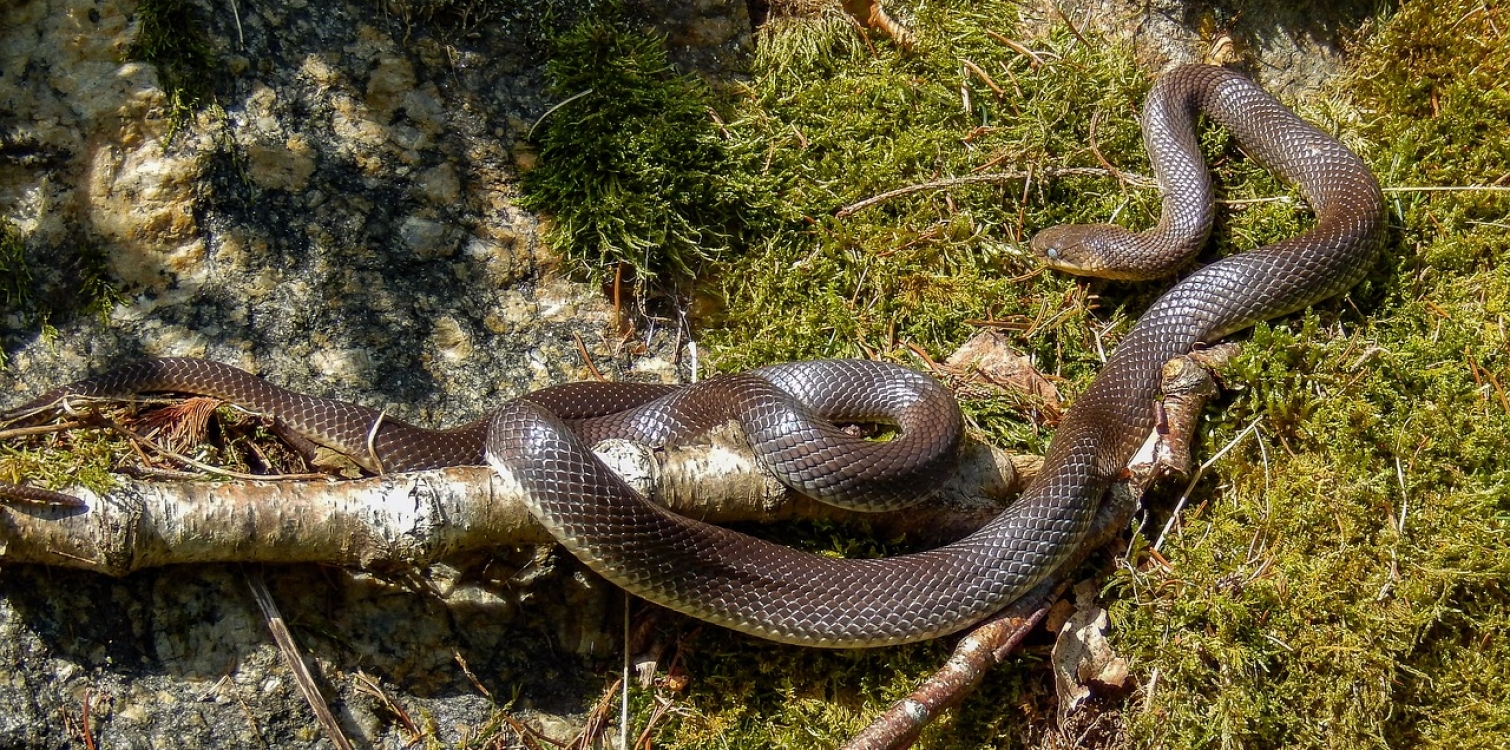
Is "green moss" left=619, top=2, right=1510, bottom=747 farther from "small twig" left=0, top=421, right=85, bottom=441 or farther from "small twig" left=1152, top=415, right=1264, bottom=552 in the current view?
"small twig" left=0, top=421, right=85, bottom=441

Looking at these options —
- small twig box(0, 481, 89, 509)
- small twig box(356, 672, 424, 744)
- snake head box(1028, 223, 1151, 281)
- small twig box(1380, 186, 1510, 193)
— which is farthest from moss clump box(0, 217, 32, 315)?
small twig box(1380, 186, 1510, 193)

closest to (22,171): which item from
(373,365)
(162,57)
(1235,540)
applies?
(162,57)

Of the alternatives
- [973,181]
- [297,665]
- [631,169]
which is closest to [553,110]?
[631,169]

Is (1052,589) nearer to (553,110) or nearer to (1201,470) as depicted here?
(1201,470)

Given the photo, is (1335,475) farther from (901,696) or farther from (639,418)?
(639,418)

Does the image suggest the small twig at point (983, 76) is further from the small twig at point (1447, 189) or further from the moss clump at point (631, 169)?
the small twig at point (1447, 189)

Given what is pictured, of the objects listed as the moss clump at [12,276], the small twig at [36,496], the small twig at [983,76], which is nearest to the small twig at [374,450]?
the small twig at [36,496]
